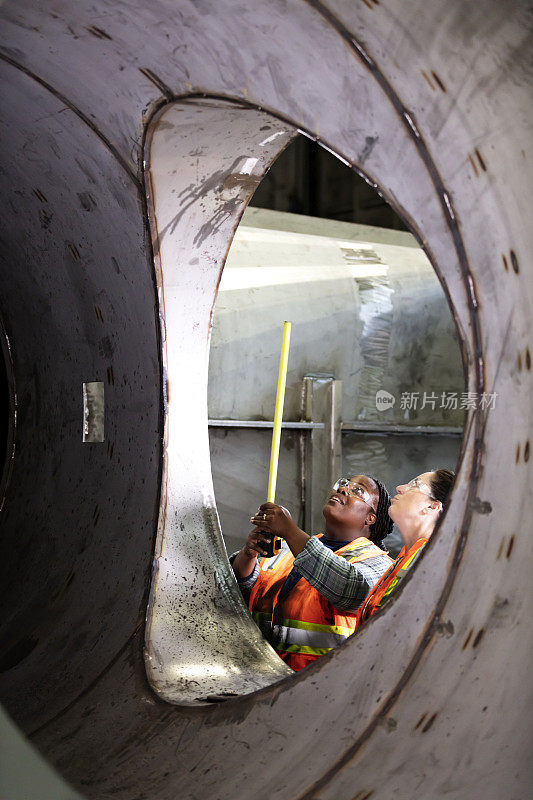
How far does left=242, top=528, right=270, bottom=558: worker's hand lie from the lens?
9.95ft

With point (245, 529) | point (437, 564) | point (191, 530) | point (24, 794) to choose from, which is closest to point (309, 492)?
point (245, 529)

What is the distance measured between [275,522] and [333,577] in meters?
0.39

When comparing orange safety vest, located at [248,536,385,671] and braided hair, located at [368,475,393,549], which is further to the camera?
braided hair, located at [368,475,393,549]

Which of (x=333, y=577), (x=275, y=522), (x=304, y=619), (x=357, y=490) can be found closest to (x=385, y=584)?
(x=333, y=577)

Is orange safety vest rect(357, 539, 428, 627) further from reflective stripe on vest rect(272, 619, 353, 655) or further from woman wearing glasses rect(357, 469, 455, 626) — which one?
reflective stripe on vest rect(272, 619, 353, 655)

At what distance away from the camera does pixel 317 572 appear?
8.85 ft

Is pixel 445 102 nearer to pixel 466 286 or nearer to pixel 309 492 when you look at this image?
pixel 466 286

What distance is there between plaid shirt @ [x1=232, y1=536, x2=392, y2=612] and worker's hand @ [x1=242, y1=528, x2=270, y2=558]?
0.99 feet

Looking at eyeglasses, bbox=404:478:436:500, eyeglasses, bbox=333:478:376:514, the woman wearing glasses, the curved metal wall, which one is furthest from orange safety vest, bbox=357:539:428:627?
the curved metal wall

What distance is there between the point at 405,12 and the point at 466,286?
399 mm

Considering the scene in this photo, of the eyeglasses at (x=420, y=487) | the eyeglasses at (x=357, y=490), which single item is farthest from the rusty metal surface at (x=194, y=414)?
the eyeglasses at (x=357, y=490)

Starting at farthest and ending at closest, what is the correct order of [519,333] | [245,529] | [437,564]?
[245,529], [437,564], [519,333]

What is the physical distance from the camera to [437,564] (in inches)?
49.1

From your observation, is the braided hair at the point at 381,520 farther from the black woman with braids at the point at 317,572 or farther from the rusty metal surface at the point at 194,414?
the rusty metal surface at the point at 194,414
